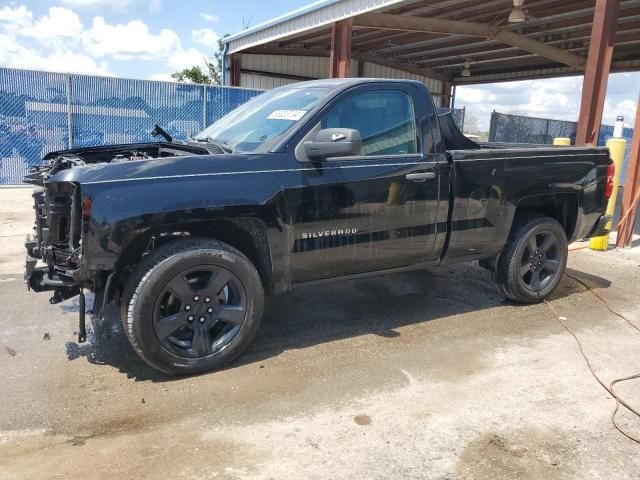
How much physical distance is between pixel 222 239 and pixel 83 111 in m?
10.4

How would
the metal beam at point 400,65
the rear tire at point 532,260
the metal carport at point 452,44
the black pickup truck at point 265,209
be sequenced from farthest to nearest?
the metal beam at point 400,65
the metal carport at point 452,44
the rear tire at point 532,260
the black pickup truck at point 265,209

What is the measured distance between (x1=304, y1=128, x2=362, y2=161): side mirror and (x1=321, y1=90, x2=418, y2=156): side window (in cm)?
30

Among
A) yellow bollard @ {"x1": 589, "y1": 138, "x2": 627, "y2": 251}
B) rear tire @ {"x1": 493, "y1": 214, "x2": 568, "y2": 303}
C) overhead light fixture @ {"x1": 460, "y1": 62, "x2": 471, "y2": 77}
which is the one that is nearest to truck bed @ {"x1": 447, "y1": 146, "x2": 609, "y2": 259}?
rear tire @ {"x1": 493, "y1": 214, "x2": 568, "y2": 303}

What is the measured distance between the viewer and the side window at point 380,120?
4.16 m

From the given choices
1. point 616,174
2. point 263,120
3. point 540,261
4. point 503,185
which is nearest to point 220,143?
point 263,120

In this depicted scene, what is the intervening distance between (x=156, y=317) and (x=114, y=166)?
0.98m

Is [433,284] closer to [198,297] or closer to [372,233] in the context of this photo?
[372,233]

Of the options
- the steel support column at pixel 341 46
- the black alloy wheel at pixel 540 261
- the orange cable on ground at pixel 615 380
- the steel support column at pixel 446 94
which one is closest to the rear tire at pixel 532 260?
the black alloy wheel at pixel 540 261

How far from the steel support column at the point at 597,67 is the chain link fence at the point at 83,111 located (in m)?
8.87

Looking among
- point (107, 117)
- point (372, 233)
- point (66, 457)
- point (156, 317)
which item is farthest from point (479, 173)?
point (107, 117)

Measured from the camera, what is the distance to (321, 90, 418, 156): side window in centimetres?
416

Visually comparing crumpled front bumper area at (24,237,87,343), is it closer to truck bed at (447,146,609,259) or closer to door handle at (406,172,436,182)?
door handle at (406,172,436,182)

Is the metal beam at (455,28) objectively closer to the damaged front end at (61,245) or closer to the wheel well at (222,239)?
the wheel well at (222,239)

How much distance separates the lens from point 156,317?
3.52m
